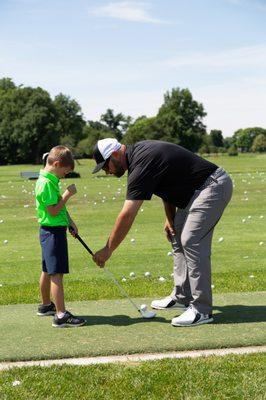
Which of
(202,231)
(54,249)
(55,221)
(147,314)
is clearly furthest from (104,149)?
(147,314)

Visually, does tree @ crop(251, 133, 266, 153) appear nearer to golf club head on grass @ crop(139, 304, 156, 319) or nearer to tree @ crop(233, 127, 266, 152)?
tree @ crop(233, 127, 266, 152)

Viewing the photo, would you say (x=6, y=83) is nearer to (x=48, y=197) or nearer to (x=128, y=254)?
(x=128, y=254)

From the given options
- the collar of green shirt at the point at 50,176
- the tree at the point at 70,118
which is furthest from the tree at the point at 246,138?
the collar of green shirt at the point at 50,176

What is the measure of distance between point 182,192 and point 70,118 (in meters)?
114

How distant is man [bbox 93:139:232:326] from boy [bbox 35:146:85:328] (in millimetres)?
396

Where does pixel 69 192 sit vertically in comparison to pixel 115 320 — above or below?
above

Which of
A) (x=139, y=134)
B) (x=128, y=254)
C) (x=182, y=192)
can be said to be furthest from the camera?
(x=139, y=134)

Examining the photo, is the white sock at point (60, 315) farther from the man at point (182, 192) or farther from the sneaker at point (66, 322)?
the man at point (182, 192)

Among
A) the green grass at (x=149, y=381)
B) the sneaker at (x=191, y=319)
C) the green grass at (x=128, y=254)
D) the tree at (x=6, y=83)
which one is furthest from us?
the tree at (x=6, y=83)

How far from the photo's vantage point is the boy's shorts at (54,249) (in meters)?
5.75

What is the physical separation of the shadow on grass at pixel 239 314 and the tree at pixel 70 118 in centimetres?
9913

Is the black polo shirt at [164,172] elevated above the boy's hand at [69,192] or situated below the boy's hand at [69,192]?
above

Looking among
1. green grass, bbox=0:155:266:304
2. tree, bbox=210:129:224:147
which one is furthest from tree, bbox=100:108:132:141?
green grass, bbox=0:155:266:304

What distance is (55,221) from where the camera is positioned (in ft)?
18.9
